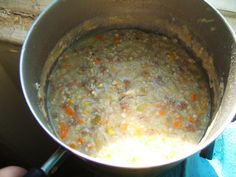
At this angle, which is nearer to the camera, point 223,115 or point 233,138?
point 223,115

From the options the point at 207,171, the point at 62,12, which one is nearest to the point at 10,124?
the point at 62,12

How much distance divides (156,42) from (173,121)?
0.23 metres

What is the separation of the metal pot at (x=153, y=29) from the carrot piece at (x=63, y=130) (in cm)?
4

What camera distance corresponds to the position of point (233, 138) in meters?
0.91

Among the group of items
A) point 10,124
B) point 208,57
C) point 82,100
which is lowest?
point 10,124

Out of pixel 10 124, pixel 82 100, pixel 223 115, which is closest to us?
pixel 223 115

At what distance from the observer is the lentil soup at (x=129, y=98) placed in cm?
77

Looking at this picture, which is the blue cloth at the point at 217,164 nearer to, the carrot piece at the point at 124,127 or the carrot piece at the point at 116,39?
the carrot piece at the point at 124,127

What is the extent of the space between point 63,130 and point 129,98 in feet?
0.54

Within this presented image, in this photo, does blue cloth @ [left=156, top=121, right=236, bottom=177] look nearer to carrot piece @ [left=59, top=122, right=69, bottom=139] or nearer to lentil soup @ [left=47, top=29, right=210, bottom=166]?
lentil soup @ [left=47, top=29, right=210, bottom=166]

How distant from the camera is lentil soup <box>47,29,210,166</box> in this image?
2.54 ft

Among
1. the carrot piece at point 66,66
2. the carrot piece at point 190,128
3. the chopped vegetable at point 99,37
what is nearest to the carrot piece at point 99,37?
the chopped vegetable at point 99,37

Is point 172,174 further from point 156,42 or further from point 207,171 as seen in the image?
point 156,42

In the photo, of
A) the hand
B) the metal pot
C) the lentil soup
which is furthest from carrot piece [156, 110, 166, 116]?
the hand
